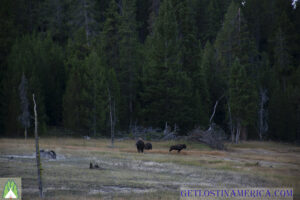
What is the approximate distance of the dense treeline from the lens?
178ft

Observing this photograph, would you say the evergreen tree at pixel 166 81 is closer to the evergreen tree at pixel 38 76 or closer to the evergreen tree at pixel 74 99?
the evergreen tree at pixel 74 99

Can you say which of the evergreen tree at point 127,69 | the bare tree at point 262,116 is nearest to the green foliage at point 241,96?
the bare tree at point 262,116

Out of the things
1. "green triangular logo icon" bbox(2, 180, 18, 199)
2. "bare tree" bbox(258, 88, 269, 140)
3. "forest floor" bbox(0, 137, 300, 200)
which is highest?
"bare tree" bbox(258, 88, 269, 140)

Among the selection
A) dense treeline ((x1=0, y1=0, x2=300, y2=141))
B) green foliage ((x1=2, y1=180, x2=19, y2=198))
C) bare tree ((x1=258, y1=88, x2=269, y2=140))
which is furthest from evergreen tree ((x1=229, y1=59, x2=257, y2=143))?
green foliage ((x1=2, y1=180, x2=19, y2=198))

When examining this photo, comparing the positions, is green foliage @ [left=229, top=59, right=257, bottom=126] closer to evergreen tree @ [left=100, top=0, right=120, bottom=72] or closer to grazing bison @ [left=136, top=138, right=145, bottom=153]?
evergreen tree @ [left=100, top=0, right=120, bottom=72]

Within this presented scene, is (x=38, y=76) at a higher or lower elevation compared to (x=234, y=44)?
lower

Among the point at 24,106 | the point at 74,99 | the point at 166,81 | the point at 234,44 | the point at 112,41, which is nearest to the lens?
the point at 24,106

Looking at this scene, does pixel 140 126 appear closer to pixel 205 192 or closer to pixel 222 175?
pixel 222 175

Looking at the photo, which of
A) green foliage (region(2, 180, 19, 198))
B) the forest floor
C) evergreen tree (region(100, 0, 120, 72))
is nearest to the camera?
green foliage (region(2, 180, 19, 198))

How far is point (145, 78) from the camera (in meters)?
57.2

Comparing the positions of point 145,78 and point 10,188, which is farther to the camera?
point 145,78

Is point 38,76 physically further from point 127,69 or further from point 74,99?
point 127,69

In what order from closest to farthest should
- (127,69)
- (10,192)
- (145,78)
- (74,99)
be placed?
1. (10,192)
2. (74,99)
3. (145,78)
4. (127,69)

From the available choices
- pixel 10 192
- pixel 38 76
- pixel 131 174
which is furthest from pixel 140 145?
pixel 38 76
